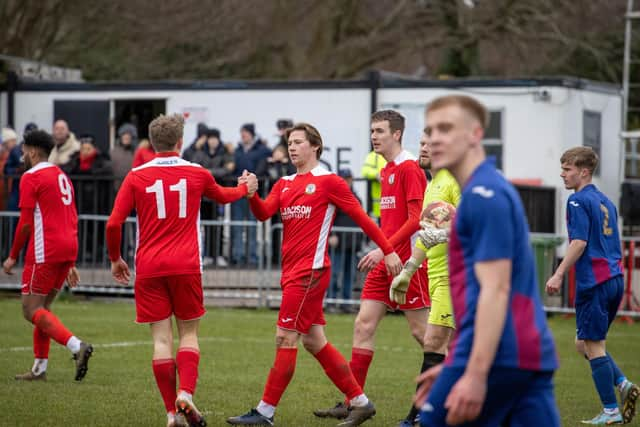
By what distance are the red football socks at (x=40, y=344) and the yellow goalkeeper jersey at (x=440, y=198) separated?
3749 mm

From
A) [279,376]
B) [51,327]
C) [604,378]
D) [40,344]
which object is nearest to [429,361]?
[279,376]

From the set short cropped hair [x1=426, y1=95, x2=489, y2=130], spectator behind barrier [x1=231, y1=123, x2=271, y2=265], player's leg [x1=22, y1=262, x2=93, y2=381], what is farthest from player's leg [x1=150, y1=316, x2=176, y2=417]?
spectator behind barrier [x1=231, y1=123, x2=271, y2=265]

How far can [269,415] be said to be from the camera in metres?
8.21

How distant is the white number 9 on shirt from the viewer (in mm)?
10414

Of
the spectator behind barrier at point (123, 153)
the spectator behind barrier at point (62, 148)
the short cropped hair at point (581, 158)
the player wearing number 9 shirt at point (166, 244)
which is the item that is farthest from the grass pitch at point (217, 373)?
the spectator behind barrier at point (62, 148)

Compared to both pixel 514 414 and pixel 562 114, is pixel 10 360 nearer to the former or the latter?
pixel 514 414

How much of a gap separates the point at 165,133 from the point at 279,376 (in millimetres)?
1888

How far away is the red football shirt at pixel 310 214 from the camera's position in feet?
27.1

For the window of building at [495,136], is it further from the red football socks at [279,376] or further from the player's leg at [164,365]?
the player's leg at [164,365]

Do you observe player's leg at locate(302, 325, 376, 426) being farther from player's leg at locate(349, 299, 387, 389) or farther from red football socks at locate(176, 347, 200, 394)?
red football socks at locate(176, 347, 200, 394)

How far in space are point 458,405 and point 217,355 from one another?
27.2 ft

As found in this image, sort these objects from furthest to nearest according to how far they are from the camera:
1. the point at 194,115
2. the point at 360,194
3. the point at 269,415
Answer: the point at 194,115
the point at 360,194
the point at 269,415

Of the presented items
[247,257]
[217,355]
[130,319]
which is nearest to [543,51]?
[247,257]

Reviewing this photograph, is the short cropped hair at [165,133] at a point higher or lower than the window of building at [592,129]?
lower
